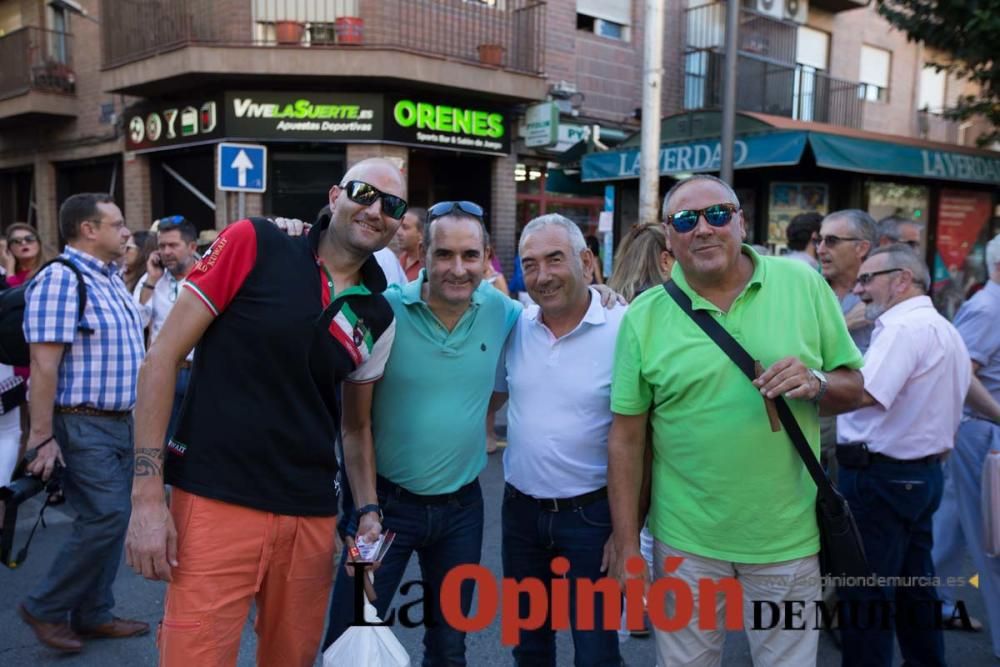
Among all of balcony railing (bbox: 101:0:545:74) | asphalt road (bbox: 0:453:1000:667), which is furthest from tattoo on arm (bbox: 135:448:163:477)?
balcony railing (bbox: 101:0:545:74)

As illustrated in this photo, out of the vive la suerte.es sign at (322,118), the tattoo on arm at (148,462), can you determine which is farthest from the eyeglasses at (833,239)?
the vive la suerte.es sign at (322,118)

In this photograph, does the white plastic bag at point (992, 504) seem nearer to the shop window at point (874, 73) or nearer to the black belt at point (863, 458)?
the black belt at point (863, 458)

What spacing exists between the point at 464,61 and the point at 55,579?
1027 centimetres

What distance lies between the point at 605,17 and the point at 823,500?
13.7 m

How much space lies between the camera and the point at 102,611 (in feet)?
12.2

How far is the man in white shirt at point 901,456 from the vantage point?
3.03m

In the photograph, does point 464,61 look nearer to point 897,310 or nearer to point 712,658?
point 897,310

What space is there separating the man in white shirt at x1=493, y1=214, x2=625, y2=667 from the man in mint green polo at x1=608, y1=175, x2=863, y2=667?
0.71ft

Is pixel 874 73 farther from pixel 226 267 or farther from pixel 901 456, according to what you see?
pixel 226 267

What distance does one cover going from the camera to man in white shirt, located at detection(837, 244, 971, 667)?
303 centimetres

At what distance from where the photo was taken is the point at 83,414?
3.56 metres

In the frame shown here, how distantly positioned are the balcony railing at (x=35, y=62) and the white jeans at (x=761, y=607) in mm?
16332

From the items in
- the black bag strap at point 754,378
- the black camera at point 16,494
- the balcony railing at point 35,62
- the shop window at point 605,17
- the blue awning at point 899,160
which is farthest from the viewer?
the balcony railing at point 35,62

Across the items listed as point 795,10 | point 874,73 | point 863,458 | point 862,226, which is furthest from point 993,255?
point 874,73
